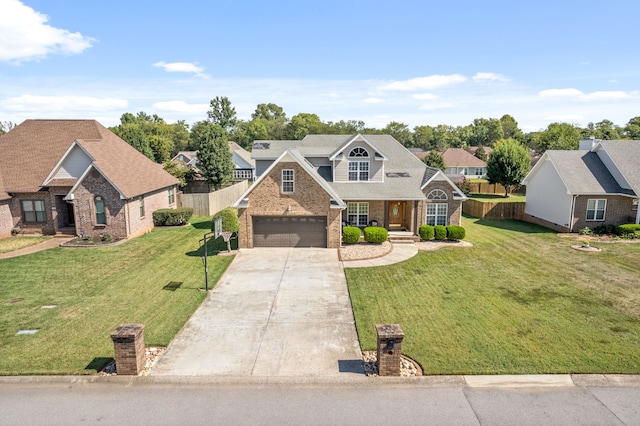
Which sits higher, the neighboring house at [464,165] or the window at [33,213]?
the neighboring house at [464,165]

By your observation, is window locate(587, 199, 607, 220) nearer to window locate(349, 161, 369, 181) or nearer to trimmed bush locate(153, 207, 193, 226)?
window locate(349, 161, 369, 181)

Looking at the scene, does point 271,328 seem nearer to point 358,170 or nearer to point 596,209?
point 358,170

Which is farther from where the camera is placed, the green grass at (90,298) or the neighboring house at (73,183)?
the neighboring house at (73,183)

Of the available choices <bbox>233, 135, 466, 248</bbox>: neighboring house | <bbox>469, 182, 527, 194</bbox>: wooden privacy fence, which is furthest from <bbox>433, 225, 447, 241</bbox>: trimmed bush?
<bbox>469, 182, 527, 194</bbox>: wooden privacy fence

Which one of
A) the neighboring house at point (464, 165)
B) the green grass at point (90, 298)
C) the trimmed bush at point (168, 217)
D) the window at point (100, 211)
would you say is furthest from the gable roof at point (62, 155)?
the neighboring house at point (464, 165)

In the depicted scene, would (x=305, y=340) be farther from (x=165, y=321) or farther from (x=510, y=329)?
(x=510, y=329)

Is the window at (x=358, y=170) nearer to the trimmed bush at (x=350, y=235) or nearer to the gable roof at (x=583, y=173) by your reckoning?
the trimmed bush at (x=350, y=235)

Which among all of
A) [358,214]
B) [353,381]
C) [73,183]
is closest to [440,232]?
[358,214]

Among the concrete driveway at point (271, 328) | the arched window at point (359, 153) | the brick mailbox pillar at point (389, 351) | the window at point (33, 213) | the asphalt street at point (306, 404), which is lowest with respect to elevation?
the asphalt street at point (306, 404)
